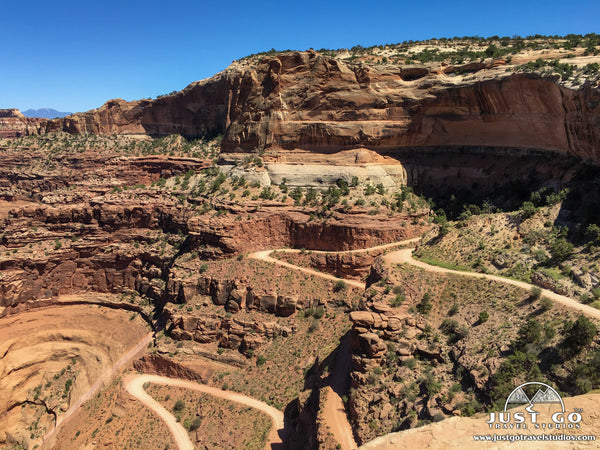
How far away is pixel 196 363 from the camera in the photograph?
1490 inches

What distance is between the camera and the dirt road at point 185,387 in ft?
99.1

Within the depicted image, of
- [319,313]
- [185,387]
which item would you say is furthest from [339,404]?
[185,387]

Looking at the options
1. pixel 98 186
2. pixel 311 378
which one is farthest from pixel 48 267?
pixel 311 378

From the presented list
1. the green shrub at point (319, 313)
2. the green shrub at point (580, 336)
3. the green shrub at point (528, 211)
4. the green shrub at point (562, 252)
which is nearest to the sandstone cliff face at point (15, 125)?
the green shrub at point (319, 313)

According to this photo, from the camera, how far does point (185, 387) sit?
36.8 m

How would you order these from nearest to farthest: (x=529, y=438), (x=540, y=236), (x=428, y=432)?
1. (x=529, y=438)
2. (x=428, y=432)
3. (x=540, y=236)

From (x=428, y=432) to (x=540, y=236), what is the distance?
23845 mm

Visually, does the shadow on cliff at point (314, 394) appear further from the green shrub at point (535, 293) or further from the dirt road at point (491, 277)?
the green shrub at point (535, 293)

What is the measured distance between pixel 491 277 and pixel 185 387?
27.3 meters

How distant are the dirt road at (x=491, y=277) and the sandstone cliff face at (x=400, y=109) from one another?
1500 centimetres

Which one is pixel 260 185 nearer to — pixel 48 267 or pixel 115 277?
pixel 115 277
